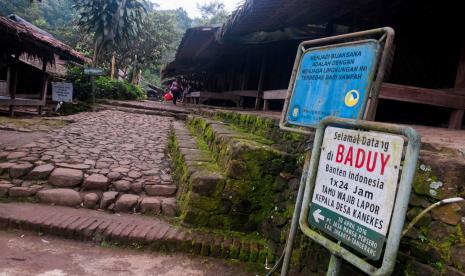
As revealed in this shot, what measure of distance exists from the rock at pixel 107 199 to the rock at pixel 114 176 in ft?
1.01

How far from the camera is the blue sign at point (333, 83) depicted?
183 centimetres

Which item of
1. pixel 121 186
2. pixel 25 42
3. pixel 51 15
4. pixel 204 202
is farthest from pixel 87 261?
pixel 51 15

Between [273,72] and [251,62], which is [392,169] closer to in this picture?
[273,72]

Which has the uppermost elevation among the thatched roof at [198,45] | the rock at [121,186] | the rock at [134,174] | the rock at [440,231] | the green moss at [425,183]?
the thatched roof at [198,45]

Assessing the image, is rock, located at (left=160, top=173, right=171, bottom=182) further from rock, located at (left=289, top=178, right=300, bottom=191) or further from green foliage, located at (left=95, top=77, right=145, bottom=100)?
green foliage, located at (left=95, top=77, right=145, bottom=100)

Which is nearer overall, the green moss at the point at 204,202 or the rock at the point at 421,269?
the rock at the point at 421,269

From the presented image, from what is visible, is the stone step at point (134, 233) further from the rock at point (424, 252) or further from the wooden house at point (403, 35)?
the wooden house at point (403, 35)

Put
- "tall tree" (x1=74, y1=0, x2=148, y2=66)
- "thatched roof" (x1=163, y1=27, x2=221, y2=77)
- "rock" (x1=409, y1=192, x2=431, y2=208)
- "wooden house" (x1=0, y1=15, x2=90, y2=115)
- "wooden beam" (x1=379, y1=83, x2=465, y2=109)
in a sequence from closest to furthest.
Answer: "rock" (x1=409, y1=192, x2=431, y2=208), "wooden beam" (x1=379, y1=83, x2=465, y2=109), "thatched roof" (x1=163, y1=27, x2=221, y2=77), "wooden house" (x1=0, y1=15, x2=90, y2=115), "tall tree" (x1=74, y1=0, x2=148, y2=66)

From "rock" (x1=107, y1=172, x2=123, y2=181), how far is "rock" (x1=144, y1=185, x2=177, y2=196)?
403mm

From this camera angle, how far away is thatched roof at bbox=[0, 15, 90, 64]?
7.40m

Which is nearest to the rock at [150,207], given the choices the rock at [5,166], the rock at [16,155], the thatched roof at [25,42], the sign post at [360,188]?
the rock at [5,166]

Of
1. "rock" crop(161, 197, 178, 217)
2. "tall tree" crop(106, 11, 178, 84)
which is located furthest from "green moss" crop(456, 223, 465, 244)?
"tall tree" crop(106, 11, 178, 84)

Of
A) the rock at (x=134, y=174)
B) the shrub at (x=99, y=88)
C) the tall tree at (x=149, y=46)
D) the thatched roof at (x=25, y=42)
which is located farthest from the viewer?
the tall tree at (x=149, y=46)

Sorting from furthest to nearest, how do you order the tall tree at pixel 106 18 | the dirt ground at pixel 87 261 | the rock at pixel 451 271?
the tall tree at pixel 106 18 < the dirt ground at pixel 87 261 < the rock at pixel 451 271
